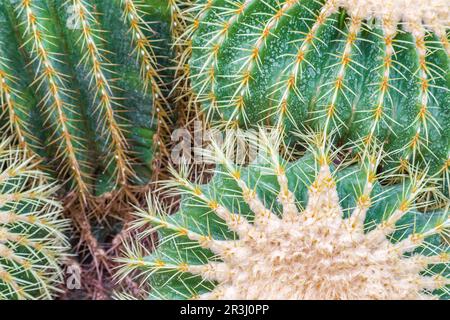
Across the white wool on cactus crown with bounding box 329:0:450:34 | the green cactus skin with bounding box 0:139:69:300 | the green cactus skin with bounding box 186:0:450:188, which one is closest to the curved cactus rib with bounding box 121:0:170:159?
the green cactus skin with bounding box 186:0:450:188

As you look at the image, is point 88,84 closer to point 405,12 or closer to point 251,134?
point 251,134

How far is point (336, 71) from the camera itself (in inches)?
74.9

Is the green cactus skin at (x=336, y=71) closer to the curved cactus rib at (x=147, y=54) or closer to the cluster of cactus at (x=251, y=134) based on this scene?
the cluster of cactus at (x=251, y=134)

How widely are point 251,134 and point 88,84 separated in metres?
0.58

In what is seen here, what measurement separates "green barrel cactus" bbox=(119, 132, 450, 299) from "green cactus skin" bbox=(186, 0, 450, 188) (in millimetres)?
124

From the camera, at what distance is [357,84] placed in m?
1.93

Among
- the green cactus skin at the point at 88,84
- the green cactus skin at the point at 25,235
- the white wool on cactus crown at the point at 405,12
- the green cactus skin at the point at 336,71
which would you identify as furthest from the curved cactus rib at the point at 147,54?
the white wool on cactus crown at the point at 405,12

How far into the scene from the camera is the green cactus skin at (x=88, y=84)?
208cm

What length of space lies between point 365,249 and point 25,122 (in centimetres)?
117

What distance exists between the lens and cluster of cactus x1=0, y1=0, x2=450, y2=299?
1696 mm

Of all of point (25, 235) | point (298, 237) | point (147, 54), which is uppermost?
point (147, 54)

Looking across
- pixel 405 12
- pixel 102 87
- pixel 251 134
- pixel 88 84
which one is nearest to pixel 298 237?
pixel 251 134

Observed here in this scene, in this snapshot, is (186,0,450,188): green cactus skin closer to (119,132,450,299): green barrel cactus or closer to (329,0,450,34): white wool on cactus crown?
(329,0,450,34): white wool on cactus crown
